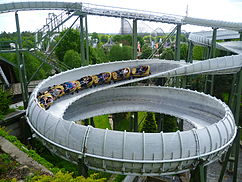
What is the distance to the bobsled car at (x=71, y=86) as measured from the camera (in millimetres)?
19469

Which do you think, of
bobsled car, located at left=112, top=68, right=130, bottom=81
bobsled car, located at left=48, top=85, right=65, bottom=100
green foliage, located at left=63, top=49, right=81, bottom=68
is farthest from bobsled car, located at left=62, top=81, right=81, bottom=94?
green foliage, located at left=63, top=49, right=81, bottom=68

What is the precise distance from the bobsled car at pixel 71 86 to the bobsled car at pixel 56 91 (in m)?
0.44

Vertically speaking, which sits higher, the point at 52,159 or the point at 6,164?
the point at 6,164

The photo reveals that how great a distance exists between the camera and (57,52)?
158 ft

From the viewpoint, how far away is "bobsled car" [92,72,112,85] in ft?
71.3

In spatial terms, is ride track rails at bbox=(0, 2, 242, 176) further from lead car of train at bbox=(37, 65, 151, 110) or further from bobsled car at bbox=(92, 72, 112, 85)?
bobsled car at bbox=(92, 72, 112, 85)

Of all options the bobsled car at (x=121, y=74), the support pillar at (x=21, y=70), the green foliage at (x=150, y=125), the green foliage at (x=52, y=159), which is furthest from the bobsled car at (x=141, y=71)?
the support pillar at (x=21, y=70)

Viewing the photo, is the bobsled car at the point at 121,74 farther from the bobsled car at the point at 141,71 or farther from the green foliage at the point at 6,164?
the green foliage at the point at 6,164

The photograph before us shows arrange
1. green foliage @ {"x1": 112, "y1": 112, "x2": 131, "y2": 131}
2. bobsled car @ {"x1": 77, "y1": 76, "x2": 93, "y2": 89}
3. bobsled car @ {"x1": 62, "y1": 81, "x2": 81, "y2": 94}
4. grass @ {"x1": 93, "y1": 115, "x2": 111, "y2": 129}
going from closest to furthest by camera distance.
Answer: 1. bobsled car @ {"x1": 62, "y1": 81, "x2": 81, "y2": 94}
2. bobsled car @ {"x1": 77, "y1": 76, "x2": 93, "y2": 89}
3. green foliage @ {"x1": 112, "y1": 112, "x2": 131, "y2": 131}
4. grass @ {"x1": 93, "y1": 115, "x2": 111, "y2": 129}

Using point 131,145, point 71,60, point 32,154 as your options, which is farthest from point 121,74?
point 71,60

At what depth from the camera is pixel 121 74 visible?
23.4 meters

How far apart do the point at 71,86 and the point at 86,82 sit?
67.4 inches

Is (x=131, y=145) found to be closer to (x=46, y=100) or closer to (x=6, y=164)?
(x=6, y=164)

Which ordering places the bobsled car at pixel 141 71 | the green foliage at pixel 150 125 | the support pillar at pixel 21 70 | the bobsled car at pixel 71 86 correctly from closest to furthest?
the bobsled car at pixel 71 86 < the support pillar at pixel 21 70 < the bobsled car at pixel 141 71 < the green foliage at pixel 150 125
